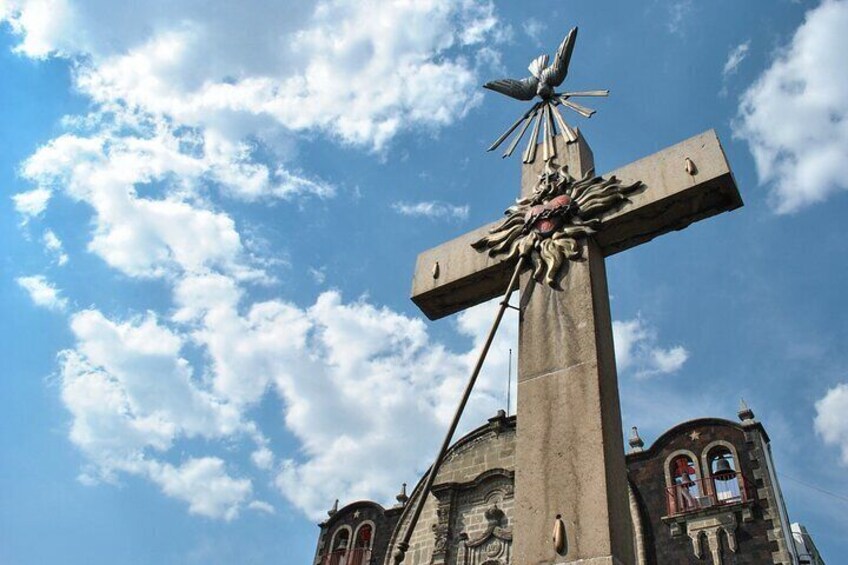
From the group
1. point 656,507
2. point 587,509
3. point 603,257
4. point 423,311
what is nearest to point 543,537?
point 587,509

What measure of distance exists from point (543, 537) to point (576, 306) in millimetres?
1790

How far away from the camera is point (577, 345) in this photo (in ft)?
15.9

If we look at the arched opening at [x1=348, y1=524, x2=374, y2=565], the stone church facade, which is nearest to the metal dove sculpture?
the stone church facade

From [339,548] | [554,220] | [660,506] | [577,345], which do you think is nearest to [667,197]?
[554,220]

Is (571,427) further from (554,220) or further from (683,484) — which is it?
(683,484)

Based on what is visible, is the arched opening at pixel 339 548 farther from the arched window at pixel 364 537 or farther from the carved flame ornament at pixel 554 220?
the carved flame ornament at pixel 554 220

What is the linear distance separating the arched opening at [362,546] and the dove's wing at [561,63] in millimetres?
18890

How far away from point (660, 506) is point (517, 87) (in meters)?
13.7

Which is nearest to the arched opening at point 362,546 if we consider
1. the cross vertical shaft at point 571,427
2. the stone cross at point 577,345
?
the stone cross at point 577,345

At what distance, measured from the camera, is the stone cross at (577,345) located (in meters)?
4.06

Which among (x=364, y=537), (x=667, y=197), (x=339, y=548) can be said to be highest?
(x=364, y=537)

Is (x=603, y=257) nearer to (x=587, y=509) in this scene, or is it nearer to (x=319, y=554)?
(x=587, y=509)

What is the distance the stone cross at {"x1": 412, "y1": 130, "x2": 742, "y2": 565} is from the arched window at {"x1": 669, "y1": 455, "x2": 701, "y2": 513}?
13.0 m

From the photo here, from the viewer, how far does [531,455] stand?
4488mm
